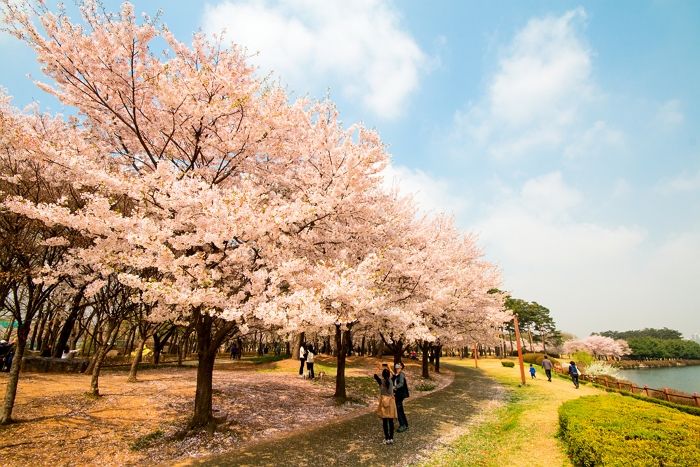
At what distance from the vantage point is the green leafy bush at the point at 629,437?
6.48 meters

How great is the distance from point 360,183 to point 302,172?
246cm

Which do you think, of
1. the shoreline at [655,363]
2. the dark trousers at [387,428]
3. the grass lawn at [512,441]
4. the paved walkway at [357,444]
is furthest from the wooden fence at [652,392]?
the shoreline at [655,363]

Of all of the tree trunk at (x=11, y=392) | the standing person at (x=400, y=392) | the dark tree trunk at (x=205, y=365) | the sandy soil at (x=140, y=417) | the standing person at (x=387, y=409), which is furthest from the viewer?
the standing person at (x=400, y=392)

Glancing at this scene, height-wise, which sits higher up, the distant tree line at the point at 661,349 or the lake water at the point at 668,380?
the distant tree line at the point at 661,349

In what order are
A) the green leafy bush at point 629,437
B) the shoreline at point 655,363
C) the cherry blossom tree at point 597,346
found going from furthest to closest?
the shoreline at point 655,363 → the cherry blossom tree at point 597,346 → the green leafy bush at point 629,437

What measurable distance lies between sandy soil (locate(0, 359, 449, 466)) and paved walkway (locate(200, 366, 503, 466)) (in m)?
0.90

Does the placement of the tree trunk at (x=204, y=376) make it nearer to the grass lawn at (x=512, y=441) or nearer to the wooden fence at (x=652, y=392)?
the grass lawn at (x=512, y=441)

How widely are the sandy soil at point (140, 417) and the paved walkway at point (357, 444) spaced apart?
90 centimetres

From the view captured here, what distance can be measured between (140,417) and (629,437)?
13.3 metres

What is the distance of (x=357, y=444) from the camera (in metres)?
9.62

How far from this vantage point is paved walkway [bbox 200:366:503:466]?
8359 millimetres

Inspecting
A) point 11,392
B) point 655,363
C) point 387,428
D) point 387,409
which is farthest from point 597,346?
point 11,392

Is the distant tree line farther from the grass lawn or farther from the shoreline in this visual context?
the grass lawn

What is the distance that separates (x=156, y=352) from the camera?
2734 cm
